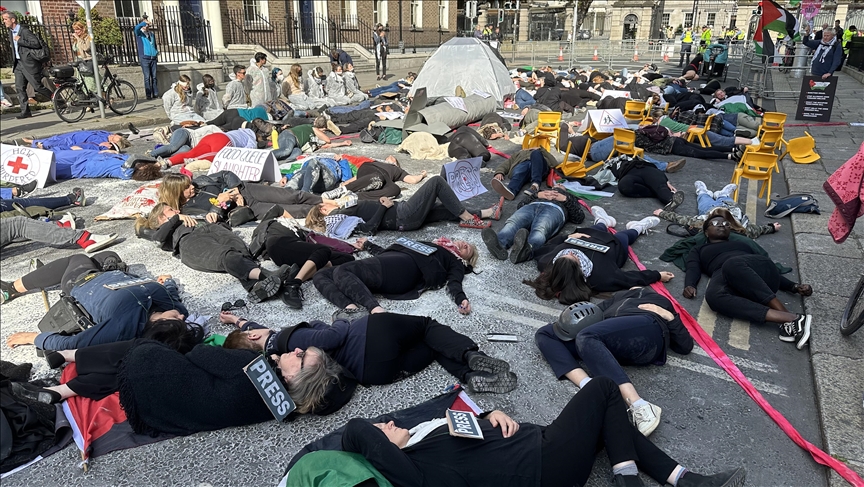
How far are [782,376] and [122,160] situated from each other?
9089mm

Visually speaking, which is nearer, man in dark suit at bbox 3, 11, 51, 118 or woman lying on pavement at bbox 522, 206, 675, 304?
woman lying on pavement at bbox 522, 206, 675, 304

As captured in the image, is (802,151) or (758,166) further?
(802,151)

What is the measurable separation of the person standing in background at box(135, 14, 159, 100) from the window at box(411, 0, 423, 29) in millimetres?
→ 19765

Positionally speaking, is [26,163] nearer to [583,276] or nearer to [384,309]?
[384,309]

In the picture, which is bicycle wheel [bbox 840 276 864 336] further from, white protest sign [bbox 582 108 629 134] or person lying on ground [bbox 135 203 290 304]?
white protest sign [bbox 582 108 629 134]

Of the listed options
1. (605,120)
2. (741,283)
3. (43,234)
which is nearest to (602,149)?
(605,120)

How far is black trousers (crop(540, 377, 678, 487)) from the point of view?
2.78 metres

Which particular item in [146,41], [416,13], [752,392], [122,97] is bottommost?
[752,392]

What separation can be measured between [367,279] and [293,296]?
67cm

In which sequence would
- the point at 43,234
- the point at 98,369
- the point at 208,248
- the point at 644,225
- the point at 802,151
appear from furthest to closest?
1. the point at 802,151
2. the point at 644,225
3. the point at 43,234
4. the point at 208,248
5. the point at 98,369

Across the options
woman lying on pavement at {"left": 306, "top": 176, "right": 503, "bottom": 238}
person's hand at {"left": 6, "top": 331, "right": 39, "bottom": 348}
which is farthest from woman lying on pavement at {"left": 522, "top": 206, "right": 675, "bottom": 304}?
person's hand at {"left": 6, "top": 331, "right": 39, "bottom": 348}

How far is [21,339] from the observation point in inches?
162

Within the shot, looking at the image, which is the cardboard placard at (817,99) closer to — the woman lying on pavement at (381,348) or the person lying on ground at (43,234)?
the woman lying on pavement at (381,348)

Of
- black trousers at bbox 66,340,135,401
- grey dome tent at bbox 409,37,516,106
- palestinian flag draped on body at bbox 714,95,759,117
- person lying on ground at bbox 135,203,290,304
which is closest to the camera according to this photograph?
black trousers at bbox 66,340,135,401
